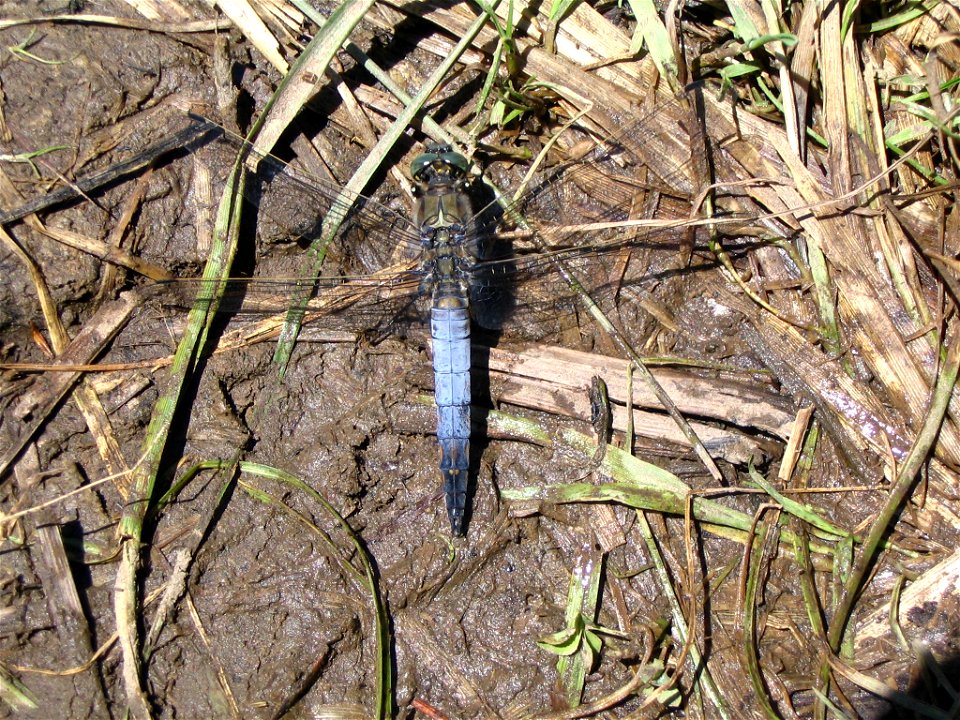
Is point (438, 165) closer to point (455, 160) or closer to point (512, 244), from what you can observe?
point (455, 160)

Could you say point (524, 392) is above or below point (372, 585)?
above

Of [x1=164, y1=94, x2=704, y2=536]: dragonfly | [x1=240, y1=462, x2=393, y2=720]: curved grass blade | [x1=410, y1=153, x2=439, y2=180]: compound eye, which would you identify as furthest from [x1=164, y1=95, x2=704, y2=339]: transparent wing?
[x1=240, y1=462, x2=393, y2=720]: curved grass blade

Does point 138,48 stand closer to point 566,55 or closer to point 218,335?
point 218,335

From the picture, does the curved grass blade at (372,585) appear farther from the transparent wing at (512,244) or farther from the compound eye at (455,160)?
the compound eye at (455,160)

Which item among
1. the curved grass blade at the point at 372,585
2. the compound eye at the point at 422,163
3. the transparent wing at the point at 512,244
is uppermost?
the compound eye at the point at 422,163

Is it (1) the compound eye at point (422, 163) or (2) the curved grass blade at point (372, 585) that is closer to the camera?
(2) the curved grass blade at point (372, 585)

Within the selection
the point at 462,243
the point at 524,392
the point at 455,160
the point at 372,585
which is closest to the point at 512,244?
the point at 462,243

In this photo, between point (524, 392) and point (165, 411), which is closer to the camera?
point (165, 411)

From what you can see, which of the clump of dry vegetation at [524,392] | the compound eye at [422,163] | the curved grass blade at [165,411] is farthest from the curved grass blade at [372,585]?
the compound eye at [422,163]

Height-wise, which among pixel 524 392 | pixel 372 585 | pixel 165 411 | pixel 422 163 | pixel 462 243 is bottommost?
pixel 372 585
